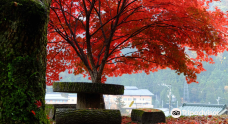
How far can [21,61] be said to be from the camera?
235 cm

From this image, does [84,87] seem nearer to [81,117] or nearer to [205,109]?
[81,117]

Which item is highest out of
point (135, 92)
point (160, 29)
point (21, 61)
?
point (160, 29)

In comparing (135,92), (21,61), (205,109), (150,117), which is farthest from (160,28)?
(135,92)

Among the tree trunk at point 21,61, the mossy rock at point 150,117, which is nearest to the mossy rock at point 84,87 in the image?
the mossy rock at point 150,117

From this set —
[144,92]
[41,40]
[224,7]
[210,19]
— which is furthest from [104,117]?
[224,7]

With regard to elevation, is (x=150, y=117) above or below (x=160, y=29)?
Answer: below

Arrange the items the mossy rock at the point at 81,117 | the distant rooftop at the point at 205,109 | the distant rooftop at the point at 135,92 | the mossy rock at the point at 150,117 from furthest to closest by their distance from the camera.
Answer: the distant rooftop at the point at 135,92, the distant rooftop at the point at 205,109, the mossy rock at the point at 150,117, the mossy rock at the point at 81,117

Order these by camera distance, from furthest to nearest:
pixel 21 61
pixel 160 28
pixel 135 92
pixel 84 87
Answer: pixel 135 92 < pixel 160 28 < pixel 84 87 < pixel 21 61

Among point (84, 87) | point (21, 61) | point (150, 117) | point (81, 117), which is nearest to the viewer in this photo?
point (21, 61)

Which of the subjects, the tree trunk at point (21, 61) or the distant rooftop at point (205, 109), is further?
the distant rooftop at point (205, 109)

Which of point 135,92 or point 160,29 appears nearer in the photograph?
point 160,29

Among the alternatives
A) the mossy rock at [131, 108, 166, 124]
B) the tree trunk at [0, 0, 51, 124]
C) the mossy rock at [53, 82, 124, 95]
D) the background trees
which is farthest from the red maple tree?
the tree trunk at [0, 0, 51, 124]

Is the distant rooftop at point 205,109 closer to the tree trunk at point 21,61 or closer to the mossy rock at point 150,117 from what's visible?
the mossy rock at point 150,117

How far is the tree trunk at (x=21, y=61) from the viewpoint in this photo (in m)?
2.28
